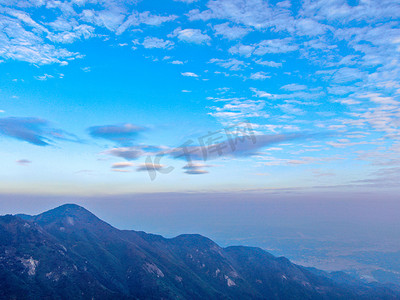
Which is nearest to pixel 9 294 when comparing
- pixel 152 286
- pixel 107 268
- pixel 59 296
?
pixel 59 296

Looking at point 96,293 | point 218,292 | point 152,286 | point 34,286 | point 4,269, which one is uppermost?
point 4,269

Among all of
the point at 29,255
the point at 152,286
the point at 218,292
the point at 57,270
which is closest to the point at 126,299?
the point at 152,286

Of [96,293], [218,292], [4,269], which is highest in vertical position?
[4,269]

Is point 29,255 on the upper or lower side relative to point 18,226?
lower

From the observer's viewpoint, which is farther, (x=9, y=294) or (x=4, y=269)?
(x=4, y=269)

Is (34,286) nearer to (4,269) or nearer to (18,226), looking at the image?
(4,269)

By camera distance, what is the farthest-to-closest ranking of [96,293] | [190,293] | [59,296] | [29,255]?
[190,293]
[29,255]
[96,293]
[59,296]

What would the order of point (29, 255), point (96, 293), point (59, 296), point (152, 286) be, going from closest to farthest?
point (59, 296) < point (96, 293) < point (29, 255) < point (152, 286)

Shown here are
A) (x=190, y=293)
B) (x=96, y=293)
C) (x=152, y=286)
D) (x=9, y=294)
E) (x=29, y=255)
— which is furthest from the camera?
(x=190, y=293)

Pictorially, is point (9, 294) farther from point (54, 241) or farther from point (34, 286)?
point (54, 241)
